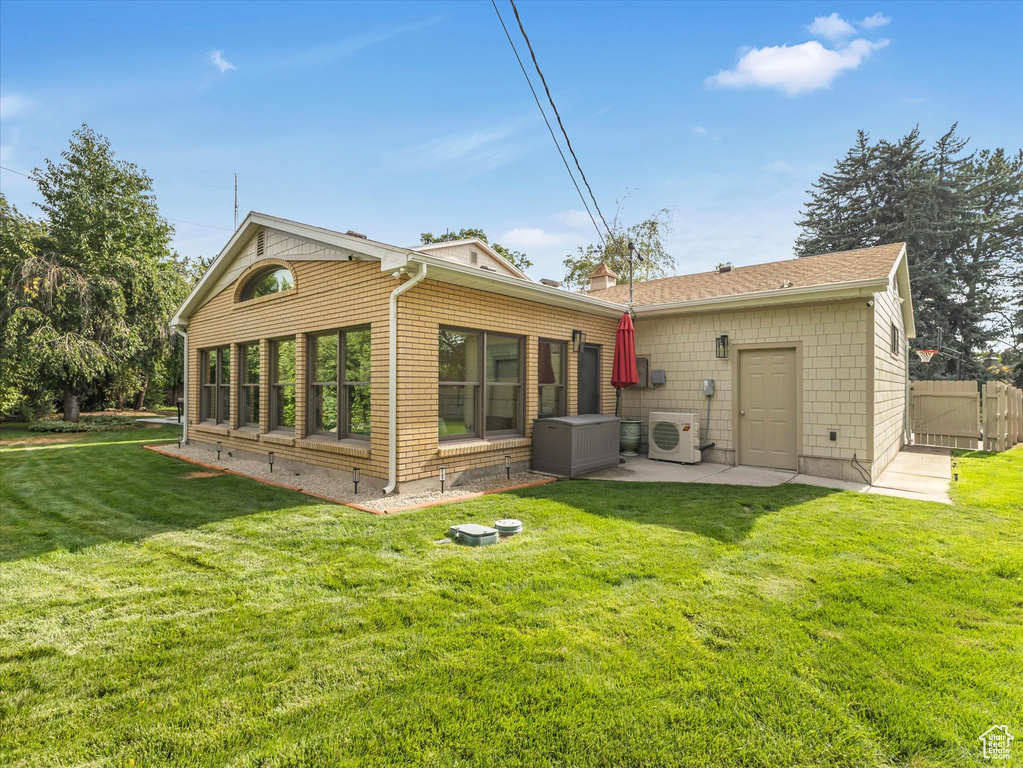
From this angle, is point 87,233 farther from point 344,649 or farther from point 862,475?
point 862,475

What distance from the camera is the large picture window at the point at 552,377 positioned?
8.28 metres

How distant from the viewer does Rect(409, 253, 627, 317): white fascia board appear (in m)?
6.01

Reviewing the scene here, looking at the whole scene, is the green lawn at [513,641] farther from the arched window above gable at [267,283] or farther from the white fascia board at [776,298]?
the arched window above gable at [267,283]

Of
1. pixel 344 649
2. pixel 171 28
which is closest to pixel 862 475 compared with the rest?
pixel 344 649

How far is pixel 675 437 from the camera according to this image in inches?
342

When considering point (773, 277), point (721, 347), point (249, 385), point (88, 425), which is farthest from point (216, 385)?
point (773, 277)

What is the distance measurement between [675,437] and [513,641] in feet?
22.1

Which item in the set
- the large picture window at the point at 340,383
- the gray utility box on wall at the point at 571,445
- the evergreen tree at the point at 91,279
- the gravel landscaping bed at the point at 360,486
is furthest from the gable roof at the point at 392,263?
the evergreen tree at the point at 91,279

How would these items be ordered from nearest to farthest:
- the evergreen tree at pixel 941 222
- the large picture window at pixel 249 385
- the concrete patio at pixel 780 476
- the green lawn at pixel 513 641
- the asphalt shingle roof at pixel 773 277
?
the green lawn at pixel 513 641
the concrete patio at pixel 780 476
the asphalt shingle roof at pixel 773 277
the large picture window at pixel 249 385
the evergreen tree at pixel 941 222

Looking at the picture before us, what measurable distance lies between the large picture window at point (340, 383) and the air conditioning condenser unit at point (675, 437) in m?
5.16

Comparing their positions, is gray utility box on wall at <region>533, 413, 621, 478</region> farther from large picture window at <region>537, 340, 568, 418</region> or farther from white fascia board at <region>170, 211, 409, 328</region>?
white fascia board at <region>170, 211, 409, 328</region>

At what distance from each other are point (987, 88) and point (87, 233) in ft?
83.3

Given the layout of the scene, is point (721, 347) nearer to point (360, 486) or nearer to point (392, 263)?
point (392, 263)

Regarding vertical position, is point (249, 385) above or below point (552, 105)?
below
